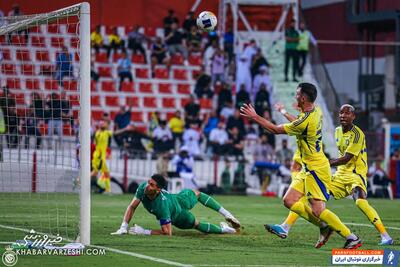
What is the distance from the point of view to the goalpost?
14312 millimetres

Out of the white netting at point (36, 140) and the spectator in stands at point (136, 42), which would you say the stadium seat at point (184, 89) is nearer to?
the spectator in stands at point (136, 42)

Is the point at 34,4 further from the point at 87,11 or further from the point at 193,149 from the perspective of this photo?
the point at 87,11

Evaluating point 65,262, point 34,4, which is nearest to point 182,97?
point 34,4

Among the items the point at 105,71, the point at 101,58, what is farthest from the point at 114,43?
the point at 105,71

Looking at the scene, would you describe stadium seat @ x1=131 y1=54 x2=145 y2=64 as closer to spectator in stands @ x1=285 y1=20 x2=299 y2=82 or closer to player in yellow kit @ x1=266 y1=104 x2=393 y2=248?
spectator in stands @ x1=285 y1=20 x2=299 y2=82

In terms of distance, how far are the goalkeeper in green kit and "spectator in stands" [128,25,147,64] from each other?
22.4 meters

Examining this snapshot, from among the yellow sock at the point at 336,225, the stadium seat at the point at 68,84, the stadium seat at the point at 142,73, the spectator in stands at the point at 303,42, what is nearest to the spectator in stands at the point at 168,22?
the stadium seat at the point at 142,73

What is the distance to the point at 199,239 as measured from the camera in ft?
52.3

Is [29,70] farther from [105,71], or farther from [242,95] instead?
[242,95]

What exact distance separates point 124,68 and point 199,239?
22.4 m

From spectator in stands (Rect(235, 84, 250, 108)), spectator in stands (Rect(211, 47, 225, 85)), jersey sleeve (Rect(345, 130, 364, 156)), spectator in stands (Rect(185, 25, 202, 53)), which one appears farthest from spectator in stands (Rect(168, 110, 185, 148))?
jersey sleeve (Rect(345, 130, 364, 156))

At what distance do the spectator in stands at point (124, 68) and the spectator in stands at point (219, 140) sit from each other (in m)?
4.70

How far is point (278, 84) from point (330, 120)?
117 inches

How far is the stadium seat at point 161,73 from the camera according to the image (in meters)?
39.3
